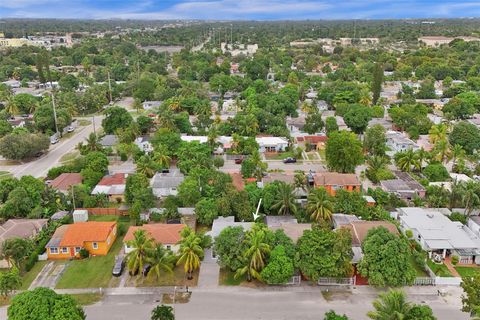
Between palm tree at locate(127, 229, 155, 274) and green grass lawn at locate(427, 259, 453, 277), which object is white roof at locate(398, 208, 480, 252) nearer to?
green grass lawn at locate(427, 259, 453, 277)

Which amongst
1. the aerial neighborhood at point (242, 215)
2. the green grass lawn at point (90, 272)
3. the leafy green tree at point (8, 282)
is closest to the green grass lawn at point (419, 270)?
the aerial neighborhood at point (242, 215)

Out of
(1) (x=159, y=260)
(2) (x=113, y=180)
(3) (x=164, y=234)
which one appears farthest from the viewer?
(2) (x=113, y=180)

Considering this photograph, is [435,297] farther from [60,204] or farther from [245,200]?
[60,204]

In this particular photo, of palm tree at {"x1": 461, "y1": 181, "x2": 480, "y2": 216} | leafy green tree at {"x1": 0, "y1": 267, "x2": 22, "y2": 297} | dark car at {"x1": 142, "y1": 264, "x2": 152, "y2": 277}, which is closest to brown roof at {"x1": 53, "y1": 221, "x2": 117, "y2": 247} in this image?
dark car at {"x1": 142, "y1": 264, "x2": 152, "y2": 277}

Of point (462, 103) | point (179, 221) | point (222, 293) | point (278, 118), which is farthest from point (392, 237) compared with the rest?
point (462, 103)

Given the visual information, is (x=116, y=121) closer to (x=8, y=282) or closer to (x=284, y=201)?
(x=284, y=201)

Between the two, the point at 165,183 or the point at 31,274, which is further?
the point at 165,183

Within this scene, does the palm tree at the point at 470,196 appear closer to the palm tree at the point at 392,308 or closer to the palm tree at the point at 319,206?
the palm tree at the point at 319,206

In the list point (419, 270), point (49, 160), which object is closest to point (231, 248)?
point (419, 270)
